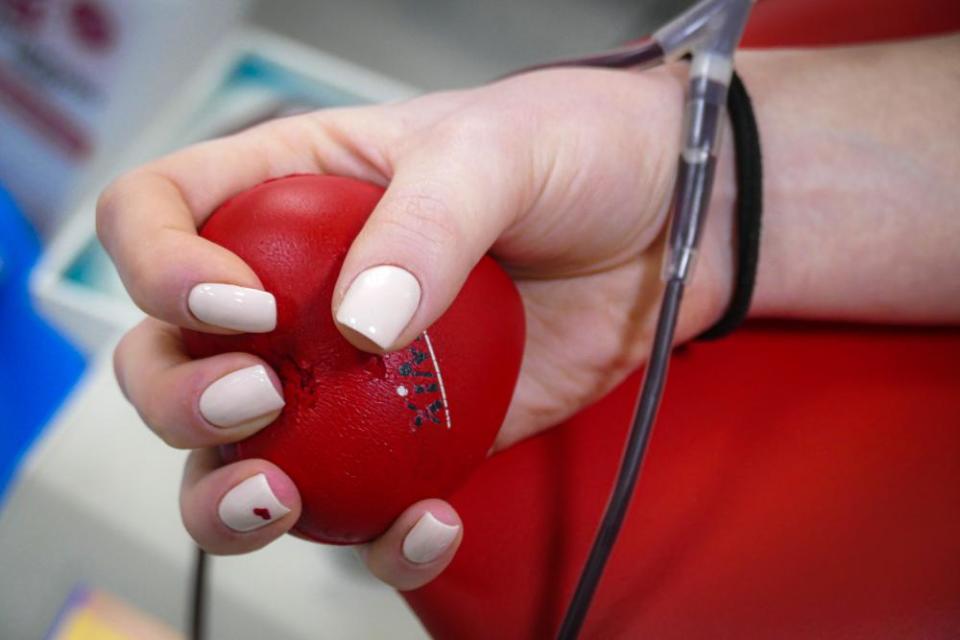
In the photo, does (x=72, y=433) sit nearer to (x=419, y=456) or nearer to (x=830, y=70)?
(x=419, y=456)

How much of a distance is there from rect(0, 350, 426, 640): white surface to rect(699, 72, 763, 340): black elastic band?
0.36 metres

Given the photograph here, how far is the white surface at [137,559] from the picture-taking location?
628 millimetres

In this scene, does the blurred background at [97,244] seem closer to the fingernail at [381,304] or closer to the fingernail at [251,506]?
the fingernail at [251,506]

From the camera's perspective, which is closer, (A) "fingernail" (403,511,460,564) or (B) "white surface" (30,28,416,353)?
(A) "fingernail" (403,511,460,564)

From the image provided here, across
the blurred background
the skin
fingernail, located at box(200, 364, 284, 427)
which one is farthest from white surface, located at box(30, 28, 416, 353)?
fingernail, located at box(200, 364, 284, 427)

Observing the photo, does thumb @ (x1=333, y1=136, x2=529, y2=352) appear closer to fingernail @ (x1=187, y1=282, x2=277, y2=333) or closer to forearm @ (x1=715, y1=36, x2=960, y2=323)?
fingernail @ (x1=187, y1=282, x2=277, y2=333)

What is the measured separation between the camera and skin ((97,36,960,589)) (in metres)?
0.36

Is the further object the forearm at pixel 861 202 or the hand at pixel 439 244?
the forearm at pixel 861 202

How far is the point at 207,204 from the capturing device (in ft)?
1.43

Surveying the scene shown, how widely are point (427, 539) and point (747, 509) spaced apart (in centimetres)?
19


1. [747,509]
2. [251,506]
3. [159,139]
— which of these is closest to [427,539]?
[251,506]

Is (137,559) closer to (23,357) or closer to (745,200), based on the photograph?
(23,357)

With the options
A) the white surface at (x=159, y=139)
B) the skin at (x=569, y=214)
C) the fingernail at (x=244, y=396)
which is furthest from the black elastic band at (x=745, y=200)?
the white surface at (x=159, y=139)

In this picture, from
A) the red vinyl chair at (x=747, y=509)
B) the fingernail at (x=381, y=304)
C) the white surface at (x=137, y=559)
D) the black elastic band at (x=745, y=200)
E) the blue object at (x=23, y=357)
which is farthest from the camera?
the blue object at (x=23, y=357)
